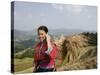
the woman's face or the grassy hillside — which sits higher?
the woman's face

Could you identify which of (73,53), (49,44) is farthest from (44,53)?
(73,53)

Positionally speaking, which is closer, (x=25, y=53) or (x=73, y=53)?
(x=25, y=53)

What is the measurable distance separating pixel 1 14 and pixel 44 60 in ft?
1.57

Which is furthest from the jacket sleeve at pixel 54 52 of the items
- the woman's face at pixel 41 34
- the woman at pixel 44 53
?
the woman's face at pixel 41 34

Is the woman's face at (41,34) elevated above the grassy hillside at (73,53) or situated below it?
above

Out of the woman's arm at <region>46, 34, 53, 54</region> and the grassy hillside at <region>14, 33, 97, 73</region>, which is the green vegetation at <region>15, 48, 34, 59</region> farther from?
the woman's arm at <region>46, 34, 53, 54</region>

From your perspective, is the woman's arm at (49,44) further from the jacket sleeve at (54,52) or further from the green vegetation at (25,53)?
the green vegetation at (25,53)

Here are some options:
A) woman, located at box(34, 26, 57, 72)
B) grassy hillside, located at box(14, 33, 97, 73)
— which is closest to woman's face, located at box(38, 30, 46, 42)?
woman, located at box(34, 26, 57, 72)

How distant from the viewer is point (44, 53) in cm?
170

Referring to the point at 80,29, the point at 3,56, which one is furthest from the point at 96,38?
the point at 3,56

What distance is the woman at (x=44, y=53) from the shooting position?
5.52 feet

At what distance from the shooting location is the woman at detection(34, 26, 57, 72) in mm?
1682

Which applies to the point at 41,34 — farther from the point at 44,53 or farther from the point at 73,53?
the point at 73,53

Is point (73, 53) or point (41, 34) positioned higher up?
point (41, 34)
